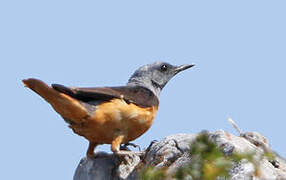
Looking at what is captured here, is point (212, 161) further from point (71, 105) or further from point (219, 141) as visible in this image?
point (71, 105)

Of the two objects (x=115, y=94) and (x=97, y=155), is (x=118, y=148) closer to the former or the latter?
(x=97, y=155)

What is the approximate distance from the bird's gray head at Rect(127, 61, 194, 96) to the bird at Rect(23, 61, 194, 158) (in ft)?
2.90

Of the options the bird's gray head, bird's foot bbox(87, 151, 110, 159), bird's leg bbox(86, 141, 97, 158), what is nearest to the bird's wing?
the bird's gray head

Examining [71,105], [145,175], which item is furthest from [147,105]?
[145,175]

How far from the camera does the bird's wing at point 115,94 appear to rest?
770 centimetres

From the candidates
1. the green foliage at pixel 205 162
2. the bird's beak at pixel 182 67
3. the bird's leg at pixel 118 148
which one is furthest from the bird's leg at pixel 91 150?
the green foliage at pixel 205 162

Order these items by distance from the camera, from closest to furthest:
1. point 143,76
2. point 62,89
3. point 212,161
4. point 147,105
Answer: point 212,161 < point 62,89 < point 147,105 < point 143,76

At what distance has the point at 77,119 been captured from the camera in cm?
779

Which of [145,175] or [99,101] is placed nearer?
[145,175]

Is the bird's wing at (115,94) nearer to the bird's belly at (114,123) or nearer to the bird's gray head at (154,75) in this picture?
the bird's belly at (114,123)

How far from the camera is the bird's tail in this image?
23.5ft

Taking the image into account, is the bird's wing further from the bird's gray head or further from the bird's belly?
the bird's gray head

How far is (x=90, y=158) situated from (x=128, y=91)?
1.48 metres

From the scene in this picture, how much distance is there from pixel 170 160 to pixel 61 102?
6.83 feet
